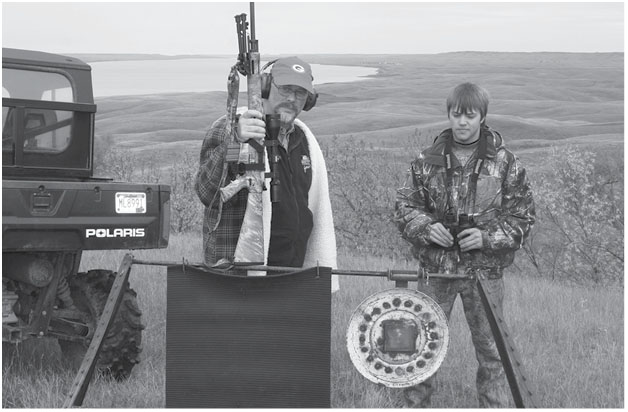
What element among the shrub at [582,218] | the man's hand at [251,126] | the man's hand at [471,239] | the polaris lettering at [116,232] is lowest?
the shrub at [582,218]

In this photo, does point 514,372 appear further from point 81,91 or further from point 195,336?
point 81,91

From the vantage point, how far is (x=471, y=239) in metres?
4.80

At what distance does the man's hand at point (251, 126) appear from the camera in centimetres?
438

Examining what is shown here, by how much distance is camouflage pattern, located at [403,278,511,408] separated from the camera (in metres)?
4.97

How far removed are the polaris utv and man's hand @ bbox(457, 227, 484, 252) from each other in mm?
1784

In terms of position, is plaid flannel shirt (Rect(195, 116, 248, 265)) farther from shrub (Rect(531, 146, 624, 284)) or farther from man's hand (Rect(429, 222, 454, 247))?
shrub (Rect(531, 146, 624, 284))

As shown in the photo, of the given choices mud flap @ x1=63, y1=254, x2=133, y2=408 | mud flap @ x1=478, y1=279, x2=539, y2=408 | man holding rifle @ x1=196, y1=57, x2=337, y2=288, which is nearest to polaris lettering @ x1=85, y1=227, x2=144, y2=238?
man holding rifle @ x1=196, y1=57, x2=337, y2=288

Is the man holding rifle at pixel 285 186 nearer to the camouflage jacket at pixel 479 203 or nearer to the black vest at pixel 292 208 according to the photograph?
the black vest at pixel 292 208

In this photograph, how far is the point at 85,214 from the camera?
5430mm

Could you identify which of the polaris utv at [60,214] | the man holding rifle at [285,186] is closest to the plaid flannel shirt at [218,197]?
the man holding rifle at [285,186]

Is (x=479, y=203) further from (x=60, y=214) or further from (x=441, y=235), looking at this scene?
(x=60, y=214)

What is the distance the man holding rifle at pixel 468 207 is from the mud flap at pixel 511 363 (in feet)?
1.65

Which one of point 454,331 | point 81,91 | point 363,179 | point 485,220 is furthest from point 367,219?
point 485,220

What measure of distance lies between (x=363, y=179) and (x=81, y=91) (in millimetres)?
9305
